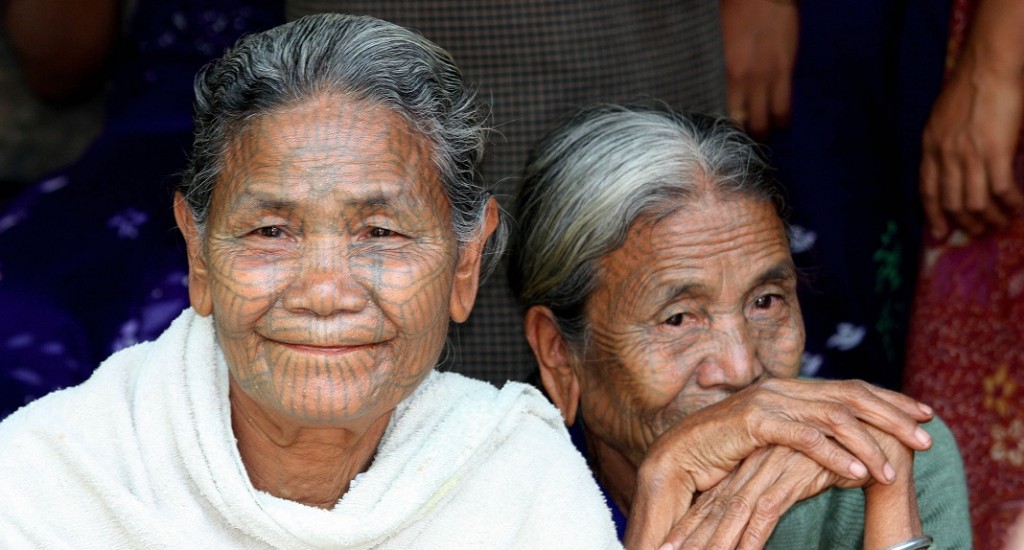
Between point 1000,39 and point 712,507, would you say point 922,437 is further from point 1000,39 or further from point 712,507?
point 1000,39

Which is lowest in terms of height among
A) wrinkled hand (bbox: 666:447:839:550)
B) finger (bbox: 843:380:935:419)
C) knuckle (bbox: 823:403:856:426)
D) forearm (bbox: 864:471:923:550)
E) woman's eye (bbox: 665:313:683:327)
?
forearm (bbox: 864:471:923:550)

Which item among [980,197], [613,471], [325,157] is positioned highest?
[325,157]

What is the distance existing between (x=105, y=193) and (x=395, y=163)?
5.12 feet

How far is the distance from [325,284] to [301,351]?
124mm

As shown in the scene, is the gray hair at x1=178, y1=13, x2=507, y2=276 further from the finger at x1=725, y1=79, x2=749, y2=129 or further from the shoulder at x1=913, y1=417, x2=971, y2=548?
the finger at x1=725, y1=79, x2=749, y2=129

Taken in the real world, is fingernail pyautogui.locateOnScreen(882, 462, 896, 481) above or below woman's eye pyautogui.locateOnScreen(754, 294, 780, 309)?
below

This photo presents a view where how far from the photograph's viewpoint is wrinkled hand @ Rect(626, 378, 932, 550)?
2.81m

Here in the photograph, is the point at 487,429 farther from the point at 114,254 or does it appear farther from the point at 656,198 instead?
the point at 114,254

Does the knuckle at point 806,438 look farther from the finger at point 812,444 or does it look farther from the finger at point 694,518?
the finger at point 694,518

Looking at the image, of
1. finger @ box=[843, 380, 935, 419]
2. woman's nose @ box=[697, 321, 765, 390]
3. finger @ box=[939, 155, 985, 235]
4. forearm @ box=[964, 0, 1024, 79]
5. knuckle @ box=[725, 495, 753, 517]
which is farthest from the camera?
finger @ box=[939, 155, 985, 235]

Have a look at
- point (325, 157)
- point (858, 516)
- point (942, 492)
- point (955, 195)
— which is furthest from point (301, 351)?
point (955, 195)

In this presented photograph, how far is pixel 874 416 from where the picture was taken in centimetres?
287

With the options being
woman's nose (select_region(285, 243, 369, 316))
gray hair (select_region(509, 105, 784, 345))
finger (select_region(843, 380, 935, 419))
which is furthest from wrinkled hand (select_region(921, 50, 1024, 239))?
woman's nose (select_region(285, 243, 369, 316))

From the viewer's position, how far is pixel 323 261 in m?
2.40
